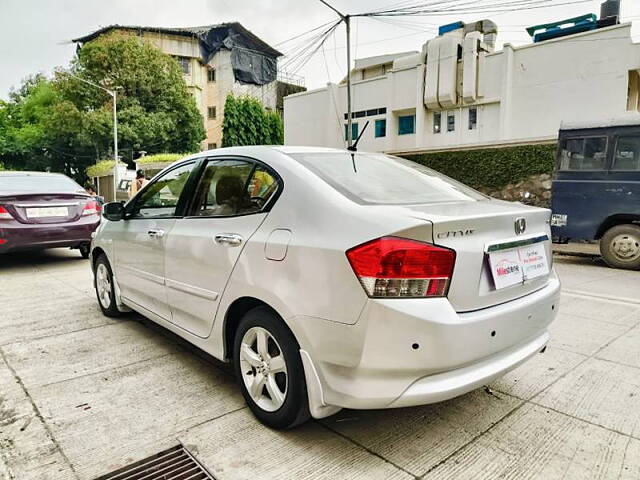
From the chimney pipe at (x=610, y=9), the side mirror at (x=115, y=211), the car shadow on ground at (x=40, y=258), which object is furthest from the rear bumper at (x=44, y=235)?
the chimney pipe at (x=610, y=9)

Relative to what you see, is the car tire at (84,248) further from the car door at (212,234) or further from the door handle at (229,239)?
the door handle at (229,239)

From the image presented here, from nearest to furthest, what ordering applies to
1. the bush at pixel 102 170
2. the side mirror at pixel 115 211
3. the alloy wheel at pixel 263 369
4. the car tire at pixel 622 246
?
the alloy wheel at pixel 263 369 < the side mirror at pixel 115 211 < the car tire at pixel 622 246 < the bush at pixel 102 170

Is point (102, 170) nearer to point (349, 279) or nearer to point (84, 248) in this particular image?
point (84, 248)

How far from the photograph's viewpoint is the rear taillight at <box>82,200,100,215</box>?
23.2 ft

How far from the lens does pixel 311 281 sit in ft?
6.60

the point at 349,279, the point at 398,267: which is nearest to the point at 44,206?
the point at 349,279

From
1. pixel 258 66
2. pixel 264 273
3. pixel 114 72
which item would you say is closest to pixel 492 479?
pixel 264 273

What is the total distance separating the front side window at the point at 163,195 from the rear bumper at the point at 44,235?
3.64m

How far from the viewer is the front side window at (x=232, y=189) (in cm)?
251

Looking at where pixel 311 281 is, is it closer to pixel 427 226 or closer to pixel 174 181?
pixel 427 226

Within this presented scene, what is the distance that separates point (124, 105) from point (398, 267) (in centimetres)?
3136

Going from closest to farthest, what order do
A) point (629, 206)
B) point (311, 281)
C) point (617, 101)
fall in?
1. point (311, 281)
2. point (629, 206)
3. point (617, 101)

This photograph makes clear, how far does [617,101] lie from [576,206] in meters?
10.3

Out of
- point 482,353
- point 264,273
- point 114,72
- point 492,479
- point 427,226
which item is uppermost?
point 114,72
